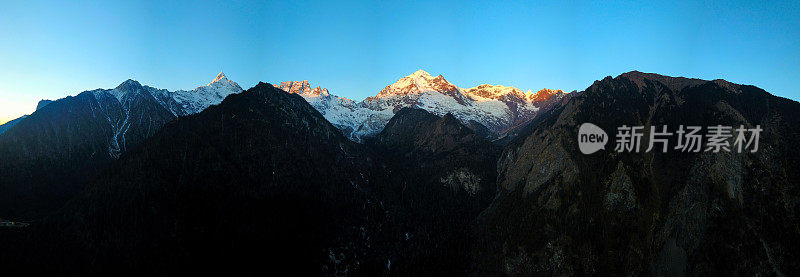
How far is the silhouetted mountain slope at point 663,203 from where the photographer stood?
340 ft

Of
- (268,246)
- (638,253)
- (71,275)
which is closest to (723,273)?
(638,253)

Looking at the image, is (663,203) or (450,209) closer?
(663,203)

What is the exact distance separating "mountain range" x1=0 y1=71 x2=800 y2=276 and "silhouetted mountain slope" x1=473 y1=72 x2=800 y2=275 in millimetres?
507

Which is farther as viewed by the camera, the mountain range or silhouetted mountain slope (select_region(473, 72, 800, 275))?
the mountain range

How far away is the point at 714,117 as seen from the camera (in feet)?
449

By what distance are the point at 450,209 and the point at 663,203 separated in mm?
94089

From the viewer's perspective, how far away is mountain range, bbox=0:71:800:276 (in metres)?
110

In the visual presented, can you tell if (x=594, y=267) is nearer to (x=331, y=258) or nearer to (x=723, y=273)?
(x=723, y=273)

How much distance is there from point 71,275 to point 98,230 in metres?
17.6

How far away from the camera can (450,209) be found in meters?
184

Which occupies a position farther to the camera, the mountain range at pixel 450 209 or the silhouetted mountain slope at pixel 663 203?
the mountain range at pixel 450 209

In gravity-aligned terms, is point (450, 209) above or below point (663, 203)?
below

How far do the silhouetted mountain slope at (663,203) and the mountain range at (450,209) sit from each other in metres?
0.51

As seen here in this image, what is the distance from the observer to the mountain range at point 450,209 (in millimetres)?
110250
